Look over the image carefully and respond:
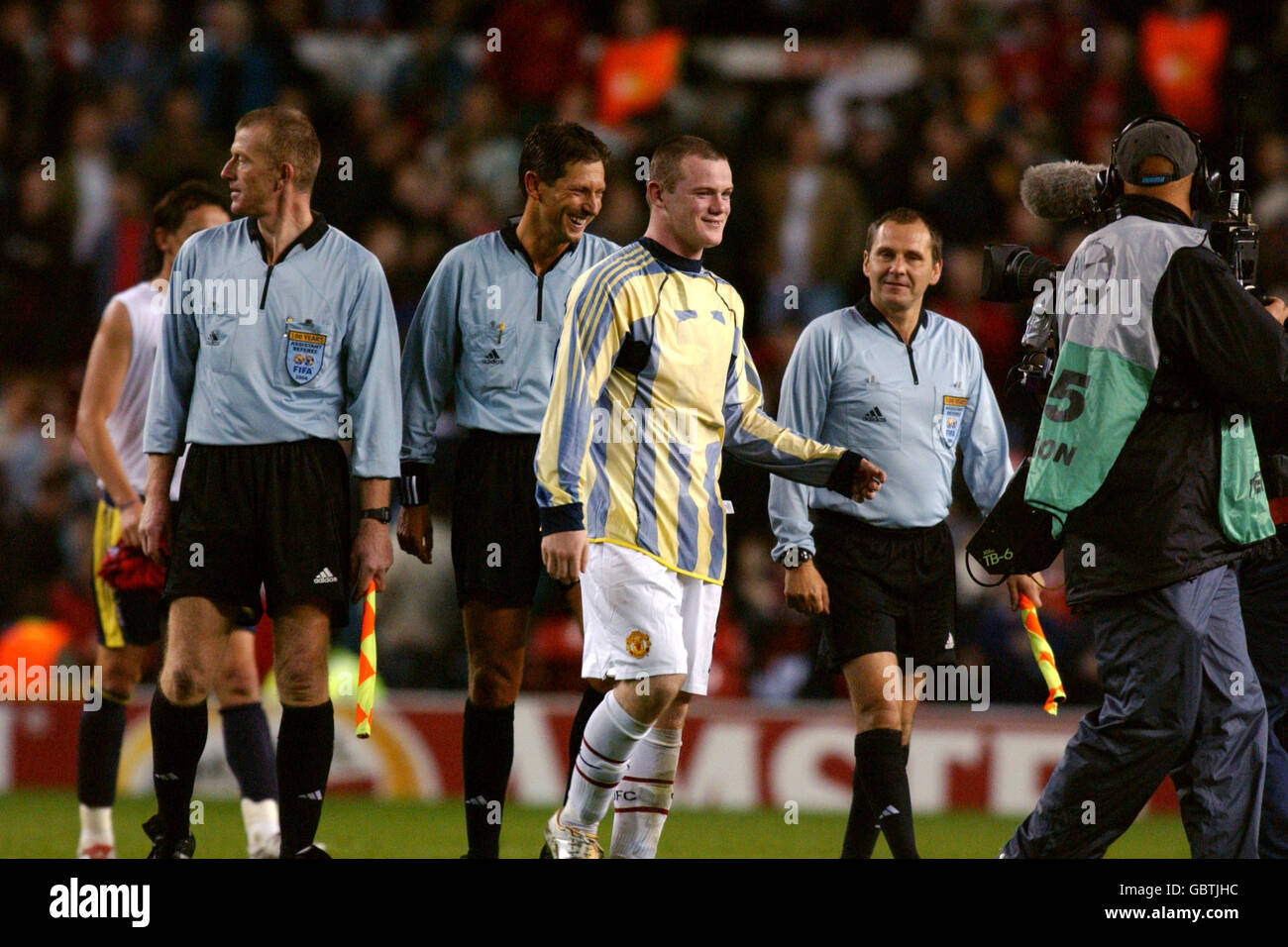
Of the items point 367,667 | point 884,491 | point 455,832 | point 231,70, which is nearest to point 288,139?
point 367,667

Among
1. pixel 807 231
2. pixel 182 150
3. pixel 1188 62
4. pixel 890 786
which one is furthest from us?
pixel 1188 62

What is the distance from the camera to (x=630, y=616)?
188 inches

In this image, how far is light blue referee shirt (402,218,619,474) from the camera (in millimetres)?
5480

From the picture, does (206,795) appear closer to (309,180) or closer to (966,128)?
(309,180)

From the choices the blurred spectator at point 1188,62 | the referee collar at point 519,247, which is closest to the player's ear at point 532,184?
the referee collar at point 519,247

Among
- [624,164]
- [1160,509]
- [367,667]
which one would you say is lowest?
[367,667]

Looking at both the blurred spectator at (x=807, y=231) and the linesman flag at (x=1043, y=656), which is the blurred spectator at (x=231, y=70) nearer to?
the blurred spectator at (x=807, y=231)

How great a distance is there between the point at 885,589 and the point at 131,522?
2598 mm

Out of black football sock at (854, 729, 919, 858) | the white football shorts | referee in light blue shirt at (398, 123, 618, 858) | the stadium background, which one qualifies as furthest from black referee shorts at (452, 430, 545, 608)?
the stadium background

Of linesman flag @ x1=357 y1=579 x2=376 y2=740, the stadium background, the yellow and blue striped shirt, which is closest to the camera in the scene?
the yellow and blue striped shirt

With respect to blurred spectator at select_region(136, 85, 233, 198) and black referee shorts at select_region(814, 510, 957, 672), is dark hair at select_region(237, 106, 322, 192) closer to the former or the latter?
black referee shorts at select_region(814, 510, 957, 672)

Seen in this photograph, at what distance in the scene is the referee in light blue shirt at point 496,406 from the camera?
5387 millimetres

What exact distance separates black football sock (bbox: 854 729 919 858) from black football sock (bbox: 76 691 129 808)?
8.72 ft

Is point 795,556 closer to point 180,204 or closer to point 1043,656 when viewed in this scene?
point 1043,656
